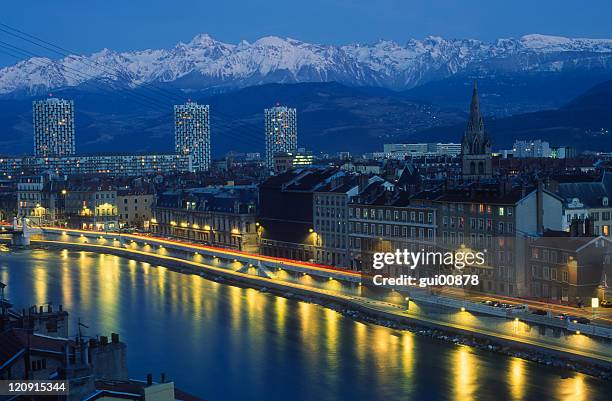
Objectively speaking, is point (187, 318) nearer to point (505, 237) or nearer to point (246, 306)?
point (246, 306)

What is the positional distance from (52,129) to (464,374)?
3413 inches

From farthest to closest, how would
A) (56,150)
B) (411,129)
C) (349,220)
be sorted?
1. (411,129)
2. (56,150)
3. (349,220)

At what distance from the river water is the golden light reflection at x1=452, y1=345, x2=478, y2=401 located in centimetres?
1

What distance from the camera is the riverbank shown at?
1365cm

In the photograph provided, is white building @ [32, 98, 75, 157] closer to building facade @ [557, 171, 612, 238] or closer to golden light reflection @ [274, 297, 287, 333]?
golden light reflection @ [274, 297, 287, 333]

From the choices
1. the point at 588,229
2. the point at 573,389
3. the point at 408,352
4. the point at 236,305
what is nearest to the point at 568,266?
the point at 588,229

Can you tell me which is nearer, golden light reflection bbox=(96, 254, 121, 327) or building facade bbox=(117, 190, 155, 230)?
golden light reflection bbox=(96, 254, 121, 327)

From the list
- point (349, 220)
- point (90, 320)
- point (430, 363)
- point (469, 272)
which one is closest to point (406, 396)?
point (430, 363)

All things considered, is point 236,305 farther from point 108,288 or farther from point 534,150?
point 534,150

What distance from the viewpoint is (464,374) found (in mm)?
13438

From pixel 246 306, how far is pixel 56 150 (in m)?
79.3

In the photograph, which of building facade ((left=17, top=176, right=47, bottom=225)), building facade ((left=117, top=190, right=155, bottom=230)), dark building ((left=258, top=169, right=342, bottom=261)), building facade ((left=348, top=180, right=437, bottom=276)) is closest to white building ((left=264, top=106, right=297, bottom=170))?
building facade ((left=17, top=176, right=47, bottom=225))

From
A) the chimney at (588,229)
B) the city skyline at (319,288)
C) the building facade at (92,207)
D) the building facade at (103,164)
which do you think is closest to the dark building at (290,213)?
the city skyline at (319,288)

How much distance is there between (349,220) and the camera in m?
23.0
